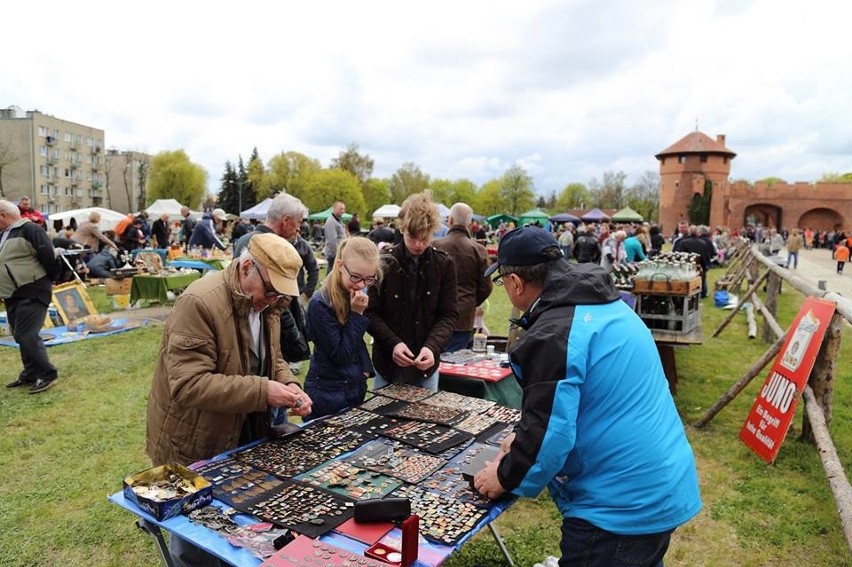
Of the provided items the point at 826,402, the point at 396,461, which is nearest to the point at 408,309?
the point at 396,461

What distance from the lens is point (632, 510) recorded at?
1.77m

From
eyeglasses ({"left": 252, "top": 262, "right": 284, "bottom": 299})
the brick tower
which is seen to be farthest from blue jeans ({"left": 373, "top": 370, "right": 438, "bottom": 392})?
the brick tower

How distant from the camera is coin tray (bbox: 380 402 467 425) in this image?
283 cm

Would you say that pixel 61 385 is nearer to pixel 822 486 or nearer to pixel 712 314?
pixel 822 486

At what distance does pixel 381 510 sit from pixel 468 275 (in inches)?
131

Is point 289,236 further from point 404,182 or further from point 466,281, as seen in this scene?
point 404,182

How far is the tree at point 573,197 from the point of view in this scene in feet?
267

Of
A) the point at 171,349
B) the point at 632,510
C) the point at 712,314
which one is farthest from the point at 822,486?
the point at 712,314

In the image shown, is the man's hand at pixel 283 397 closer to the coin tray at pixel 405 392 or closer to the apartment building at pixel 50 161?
the coin tray at pixel 405 392

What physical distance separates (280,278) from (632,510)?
4.91 ft

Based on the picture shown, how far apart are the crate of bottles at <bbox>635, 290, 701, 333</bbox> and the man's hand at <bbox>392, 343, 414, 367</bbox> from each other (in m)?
3.24

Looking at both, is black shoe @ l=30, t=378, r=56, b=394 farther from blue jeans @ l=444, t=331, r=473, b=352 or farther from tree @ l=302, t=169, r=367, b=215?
tree @ l=302, t=169, r=367, b=215

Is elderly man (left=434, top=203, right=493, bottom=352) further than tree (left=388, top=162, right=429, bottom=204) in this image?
No

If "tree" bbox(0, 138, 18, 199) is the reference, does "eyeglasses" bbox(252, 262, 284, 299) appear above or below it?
below
